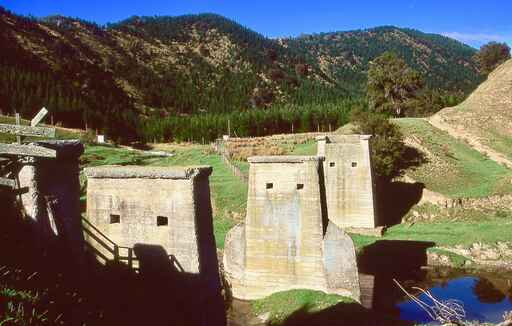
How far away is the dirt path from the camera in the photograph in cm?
4269

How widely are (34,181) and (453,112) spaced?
50.3 m

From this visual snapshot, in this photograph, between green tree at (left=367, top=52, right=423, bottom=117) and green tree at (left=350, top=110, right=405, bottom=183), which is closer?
green tree at (left=350, top=110, right=405, bottom=183)

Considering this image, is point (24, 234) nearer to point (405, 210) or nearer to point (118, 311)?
point (118, 311)

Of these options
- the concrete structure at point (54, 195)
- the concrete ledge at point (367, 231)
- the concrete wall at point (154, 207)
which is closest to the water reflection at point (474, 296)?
the concrete ledge at point (367, 231)

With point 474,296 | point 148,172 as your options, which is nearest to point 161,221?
point 148,172

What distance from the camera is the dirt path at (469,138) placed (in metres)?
42.7

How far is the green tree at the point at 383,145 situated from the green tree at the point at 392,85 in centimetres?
2006

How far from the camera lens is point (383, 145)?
1433 inches

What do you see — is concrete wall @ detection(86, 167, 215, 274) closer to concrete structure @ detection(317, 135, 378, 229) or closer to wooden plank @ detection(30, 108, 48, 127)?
wooden plank @ detection(30, 108, 48, 127)

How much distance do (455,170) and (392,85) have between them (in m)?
21.7

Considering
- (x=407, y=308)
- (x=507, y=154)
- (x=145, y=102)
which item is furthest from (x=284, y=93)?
(x=407, y=308)

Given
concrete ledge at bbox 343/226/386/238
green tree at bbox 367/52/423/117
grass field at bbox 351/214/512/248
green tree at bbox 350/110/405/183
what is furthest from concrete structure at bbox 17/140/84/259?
green tree at bbox 367/52/423/117

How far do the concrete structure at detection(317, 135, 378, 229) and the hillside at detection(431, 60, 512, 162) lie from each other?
18.7 m

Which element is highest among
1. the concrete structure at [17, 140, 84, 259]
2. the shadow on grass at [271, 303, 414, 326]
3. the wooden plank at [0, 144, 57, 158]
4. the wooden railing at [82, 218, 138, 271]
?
the wooden plank at [0, 144, 57, 158]
